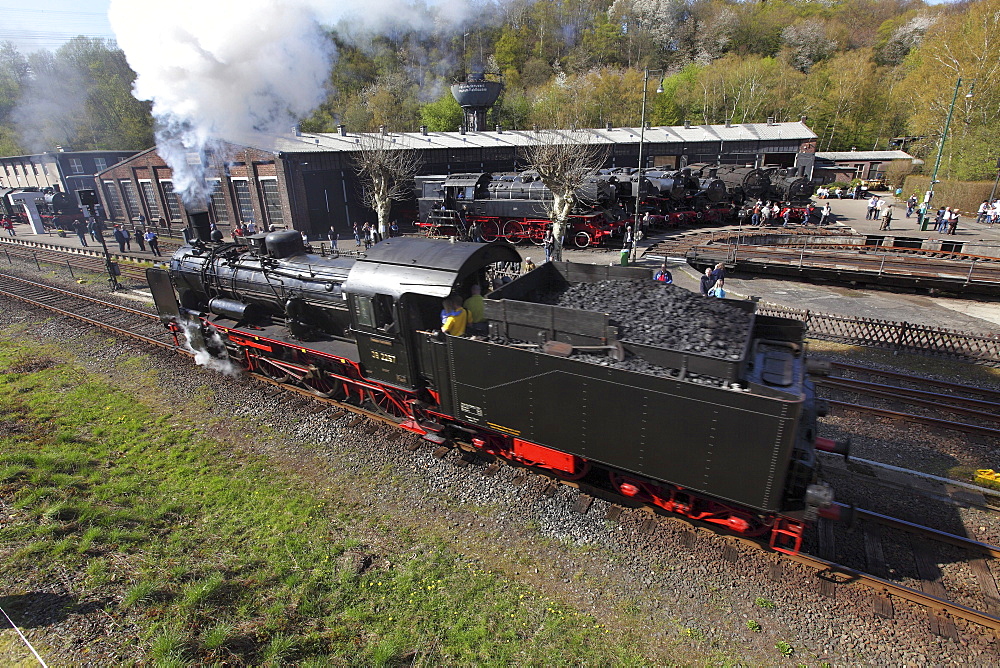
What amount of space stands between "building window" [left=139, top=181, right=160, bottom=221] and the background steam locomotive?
18.6 metres

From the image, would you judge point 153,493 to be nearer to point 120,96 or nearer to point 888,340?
point 888,340

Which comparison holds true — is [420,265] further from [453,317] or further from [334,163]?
[334,163]

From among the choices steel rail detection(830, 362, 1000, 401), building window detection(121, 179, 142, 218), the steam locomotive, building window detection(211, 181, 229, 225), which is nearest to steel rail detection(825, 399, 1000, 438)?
steel rail detection(830, 362, 1000, 401)

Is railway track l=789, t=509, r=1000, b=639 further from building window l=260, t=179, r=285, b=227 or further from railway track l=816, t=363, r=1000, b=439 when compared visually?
building window l=260, t=179, r=285, b=227

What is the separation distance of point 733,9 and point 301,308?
310ft

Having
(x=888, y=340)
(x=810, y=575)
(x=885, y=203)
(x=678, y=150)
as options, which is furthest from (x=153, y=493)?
(x=885, y=203)

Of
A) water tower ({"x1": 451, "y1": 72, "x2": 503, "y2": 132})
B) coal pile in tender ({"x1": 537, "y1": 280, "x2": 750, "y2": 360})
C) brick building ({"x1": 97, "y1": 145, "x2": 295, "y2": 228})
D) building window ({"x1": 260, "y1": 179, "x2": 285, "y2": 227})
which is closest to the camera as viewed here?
coal pile in tender ({"x1": 537, "y1": 280, "x2": 750, "y2": 360})

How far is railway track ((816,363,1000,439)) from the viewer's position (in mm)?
8125

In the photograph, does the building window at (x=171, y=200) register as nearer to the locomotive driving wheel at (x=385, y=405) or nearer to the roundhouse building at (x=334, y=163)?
the roundhouse building at (x=334, y=163)

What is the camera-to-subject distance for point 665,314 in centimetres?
633

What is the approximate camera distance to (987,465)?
7.14 m

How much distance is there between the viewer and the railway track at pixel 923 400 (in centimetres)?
812

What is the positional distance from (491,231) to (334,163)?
10293 millimetres

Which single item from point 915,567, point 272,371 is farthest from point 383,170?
point 915,567
